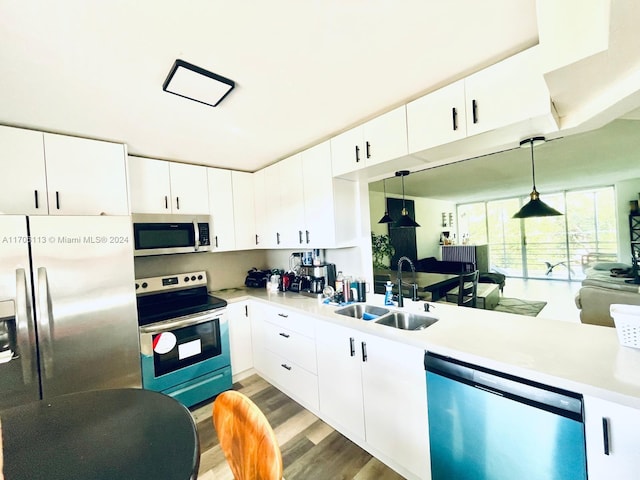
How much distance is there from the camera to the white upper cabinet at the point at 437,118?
1.46 m

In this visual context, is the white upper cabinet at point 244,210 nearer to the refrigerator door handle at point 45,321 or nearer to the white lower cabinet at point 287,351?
the white lower cabinet at point 287,351

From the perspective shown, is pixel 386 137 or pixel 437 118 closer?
pixel 437 118

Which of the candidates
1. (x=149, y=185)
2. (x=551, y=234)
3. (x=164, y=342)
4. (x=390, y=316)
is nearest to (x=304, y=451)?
(x=390, y=316)

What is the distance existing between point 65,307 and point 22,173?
1.00 m

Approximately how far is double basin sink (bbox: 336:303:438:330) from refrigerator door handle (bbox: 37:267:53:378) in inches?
73.5

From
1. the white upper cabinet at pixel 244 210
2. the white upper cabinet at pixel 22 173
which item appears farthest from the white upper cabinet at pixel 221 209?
the white upper cabinet at pixel 22 173

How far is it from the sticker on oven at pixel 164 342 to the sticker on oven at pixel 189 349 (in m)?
0.08

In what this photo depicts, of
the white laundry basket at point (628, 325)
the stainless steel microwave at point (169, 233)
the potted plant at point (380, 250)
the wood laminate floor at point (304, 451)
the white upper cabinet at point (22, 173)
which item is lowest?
the wood laminate floor at point (304, 451)

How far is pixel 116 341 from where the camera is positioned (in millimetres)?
1828

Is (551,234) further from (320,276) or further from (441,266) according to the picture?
(320,276)

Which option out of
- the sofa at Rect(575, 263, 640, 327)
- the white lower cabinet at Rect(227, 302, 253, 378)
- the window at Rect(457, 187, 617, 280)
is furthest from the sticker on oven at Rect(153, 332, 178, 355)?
the window at Rect(457, 187, 617, 280)

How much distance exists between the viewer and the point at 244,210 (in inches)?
123

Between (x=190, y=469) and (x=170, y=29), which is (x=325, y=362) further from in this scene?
(x=170, y=29)

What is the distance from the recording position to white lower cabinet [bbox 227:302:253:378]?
2.65 metres
